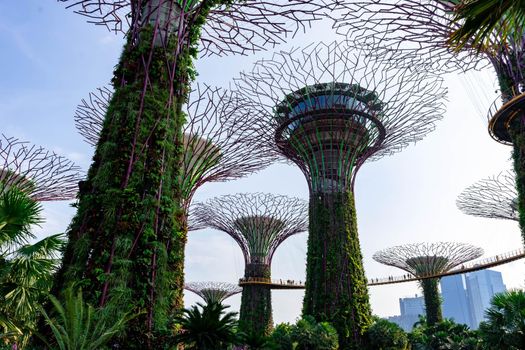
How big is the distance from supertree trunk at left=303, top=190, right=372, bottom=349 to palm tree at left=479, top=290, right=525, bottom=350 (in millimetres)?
7042

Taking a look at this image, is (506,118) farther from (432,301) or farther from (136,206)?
(432,301)

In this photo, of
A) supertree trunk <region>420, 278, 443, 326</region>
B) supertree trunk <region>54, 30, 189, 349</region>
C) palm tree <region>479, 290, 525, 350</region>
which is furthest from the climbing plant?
supertree trunk <region>420, 278, 443, 326</region>

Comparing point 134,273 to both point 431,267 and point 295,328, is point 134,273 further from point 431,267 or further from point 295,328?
point 431,267

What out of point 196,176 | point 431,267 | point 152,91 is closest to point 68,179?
point 196,176

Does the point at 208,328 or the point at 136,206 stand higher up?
the point at 136,206

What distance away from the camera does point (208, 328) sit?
340 inches

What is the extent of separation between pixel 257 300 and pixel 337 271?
44.5 ft

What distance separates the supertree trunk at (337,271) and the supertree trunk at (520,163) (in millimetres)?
7403

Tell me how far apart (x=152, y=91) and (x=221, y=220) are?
2590 centimetres

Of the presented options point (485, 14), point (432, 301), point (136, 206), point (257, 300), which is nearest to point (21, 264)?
point (136, 206)

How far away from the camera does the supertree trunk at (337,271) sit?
722 inches

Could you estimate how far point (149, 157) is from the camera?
6.88 m

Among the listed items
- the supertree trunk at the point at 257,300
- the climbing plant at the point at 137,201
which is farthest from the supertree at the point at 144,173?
the supertree trunk at the point at 257,300

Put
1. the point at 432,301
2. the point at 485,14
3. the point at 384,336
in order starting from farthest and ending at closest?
the point at 432,301, the point at 384,336, the point at 485,14
